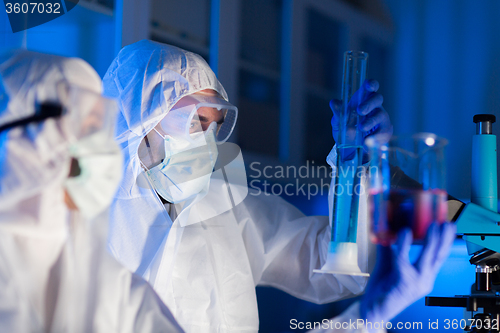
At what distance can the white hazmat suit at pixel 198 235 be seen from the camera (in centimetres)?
118

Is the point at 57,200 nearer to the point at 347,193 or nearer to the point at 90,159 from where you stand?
the point at 90,159

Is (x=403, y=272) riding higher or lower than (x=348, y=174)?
lower

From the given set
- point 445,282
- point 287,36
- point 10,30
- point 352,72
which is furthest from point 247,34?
point 445,282

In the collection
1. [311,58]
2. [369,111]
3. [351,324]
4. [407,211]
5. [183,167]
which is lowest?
[351,324]

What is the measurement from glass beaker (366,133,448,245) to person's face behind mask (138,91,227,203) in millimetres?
678

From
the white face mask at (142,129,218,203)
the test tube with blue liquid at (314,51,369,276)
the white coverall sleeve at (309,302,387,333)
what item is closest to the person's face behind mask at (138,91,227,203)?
the white face mask at (142,129,218,203)

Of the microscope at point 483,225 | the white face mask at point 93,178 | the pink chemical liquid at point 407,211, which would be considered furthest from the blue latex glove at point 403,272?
the white face mask at point 93,178

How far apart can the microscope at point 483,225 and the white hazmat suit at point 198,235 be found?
10.3 inches

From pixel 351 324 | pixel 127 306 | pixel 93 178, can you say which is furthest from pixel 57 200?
pixel 351 324

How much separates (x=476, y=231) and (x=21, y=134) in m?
0.89

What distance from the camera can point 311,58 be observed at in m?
2.15

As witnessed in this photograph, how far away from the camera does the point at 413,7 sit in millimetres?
1874

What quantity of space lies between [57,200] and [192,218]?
66 centimetres

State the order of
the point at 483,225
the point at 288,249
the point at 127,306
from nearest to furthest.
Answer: the point at 127,306 < the point at 483,225 < the point at 288,249
